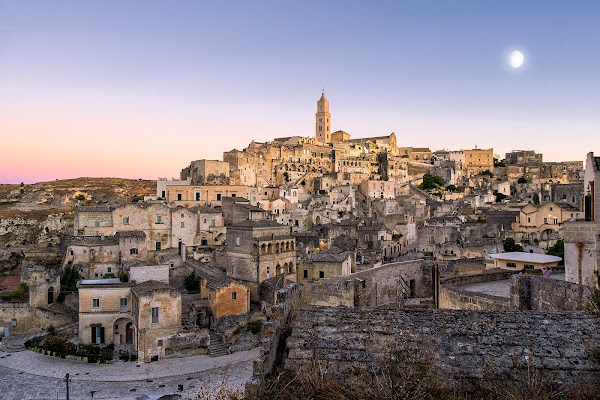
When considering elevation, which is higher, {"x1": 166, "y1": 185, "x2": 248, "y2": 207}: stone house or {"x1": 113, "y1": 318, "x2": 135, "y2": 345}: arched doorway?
{"x1": 166, "y1": 185, "x2": 248, "y2": 207}: stone house

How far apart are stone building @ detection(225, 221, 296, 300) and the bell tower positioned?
243 ft

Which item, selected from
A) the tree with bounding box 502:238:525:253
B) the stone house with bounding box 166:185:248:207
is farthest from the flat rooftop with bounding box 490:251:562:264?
the stone house with bounding box 166:185:248:207

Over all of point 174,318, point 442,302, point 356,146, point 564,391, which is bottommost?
point 174,318

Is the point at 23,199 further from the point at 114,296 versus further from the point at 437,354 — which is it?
the point at 437,354

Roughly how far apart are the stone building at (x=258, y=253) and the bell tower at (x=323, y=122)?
74003 mm

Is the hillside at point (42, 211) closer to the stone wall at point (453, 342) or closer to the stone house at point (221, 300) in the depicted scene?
the stone house at point (221, 300)

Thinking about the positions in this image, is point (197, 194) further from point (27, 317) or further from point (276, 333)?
point (276, 333)

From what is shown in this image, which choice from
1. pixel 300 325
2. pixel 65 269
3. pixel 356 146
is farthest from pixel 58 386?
pixel 356 146

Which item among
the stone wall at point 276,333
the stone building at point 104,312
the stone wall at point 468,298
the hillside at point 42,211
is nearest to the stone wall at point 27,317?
the stone building at point 104,312

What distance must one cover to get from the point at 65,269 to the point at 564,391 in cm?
3232

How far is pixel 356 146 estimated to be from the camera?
90438mm

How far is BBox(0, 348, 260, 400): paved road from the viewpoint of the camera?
18.4 meters

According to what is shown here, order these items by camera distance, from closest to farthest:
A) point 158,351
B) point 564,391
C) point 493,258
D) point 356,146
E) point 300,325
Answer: point 564,391, point 300,325, point 493,258, point 158,351, point 356,146

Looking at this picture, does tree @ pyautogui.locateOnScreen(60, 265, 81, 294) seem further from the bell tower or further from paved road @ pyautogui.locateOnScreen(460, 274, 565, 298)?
the bell tower
